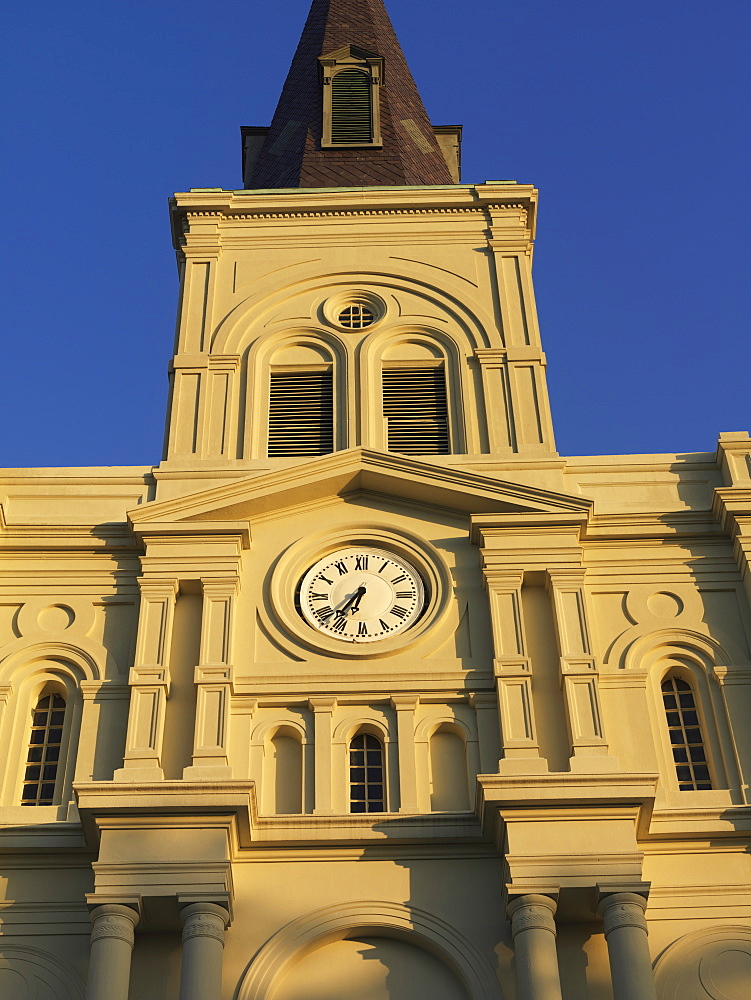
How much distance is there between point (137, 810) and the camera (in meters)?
19.7

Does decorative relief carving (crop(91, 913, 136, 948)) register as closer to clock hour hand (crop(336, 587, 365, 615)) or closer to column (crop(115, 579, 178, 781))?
column (crop(115, 579, 178, 781))

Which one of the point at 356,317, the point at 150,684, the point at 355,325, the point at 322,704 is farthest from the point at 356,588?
the point at 356,317

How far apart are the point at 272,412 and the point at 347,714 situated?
6.60m

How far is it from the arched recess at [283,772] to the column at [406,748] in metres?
1.29

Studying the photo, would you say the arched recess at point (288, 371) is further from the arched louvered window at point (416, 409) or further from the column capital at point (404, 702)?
the column capital at point (404, 702)

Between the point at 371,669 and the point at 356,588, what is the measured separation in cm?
152

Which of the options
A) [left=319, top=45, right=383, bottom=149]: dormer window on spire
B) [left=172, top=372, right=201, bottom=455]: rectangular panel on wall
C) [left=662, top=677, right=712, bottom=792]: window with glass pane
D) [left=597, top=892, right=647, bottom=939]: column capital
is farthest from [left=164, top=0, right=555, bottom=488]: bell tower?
[left=597, top=892, right=647, bottom=939]: column capital

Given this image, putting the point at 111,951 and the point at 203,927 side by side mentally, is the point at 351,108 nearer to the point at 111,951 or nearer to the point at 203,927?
the point at 203,927

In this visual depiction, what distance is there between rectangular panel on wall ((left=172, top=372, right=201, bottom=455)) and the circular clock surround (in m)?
2.87

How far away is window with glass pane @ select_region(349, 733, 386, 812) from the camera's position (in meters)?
21.3

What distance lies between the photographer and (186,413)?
26.2 m

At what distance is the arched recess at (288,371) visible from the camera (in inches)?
1035

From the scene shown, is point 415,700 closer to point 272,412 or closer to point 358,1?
point 272,412

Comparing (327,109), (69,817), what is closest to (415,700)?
(69,817)
